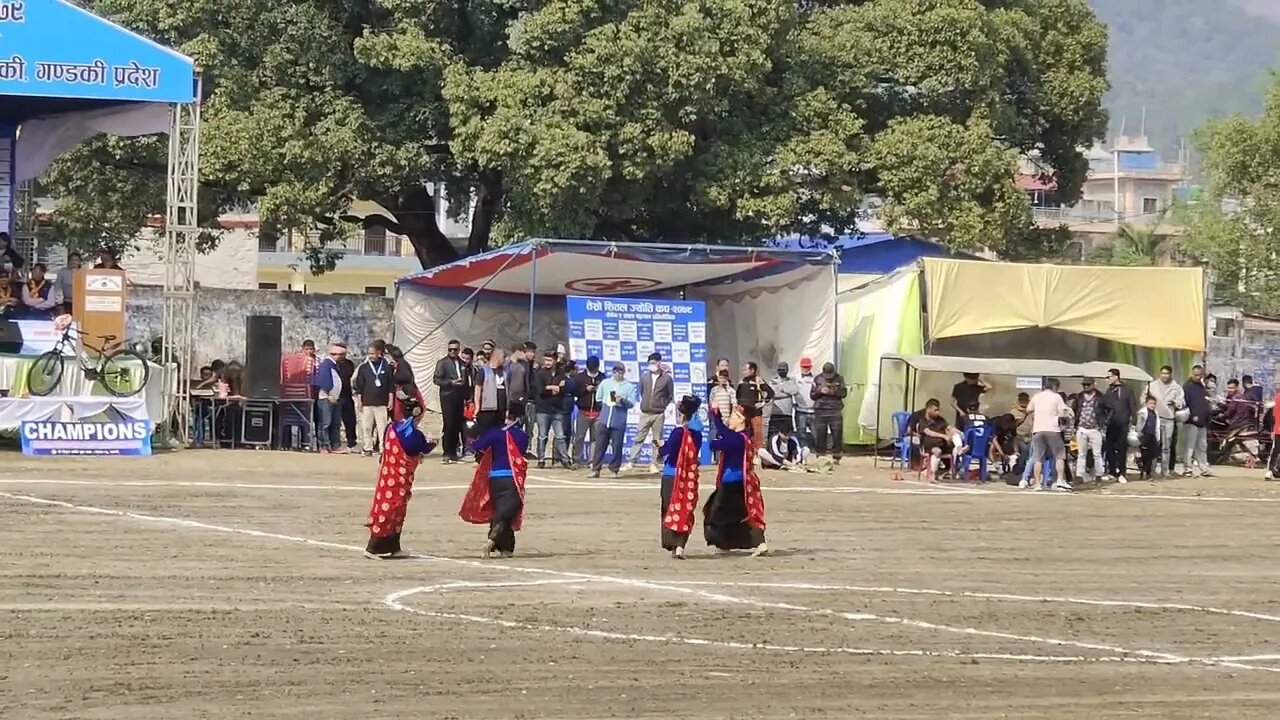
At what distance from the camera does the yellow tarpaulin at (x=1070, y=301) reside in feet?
97.6

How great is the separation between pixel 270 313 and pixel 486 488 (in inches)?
840

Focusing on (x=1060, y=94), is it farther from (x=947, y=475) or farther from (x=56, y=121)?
(x=56, y=121)

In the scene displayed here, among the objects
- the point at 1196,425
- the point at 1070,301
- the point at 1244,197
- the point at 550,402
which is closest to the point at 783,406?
the point at 550,402

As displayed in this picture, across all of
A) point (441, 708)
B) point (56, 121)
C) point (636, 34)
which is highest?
point (636, 34)

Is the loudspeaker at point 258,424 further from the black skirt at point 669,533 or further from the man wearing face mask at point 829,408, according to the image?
the black skirt at point 669,533

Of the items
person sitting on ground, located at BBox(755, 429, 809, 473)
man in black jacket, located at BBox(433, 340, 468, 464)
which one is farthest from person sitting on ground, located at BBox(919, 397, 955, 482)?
man in black jacket, located at BBox(433, 340, 468, 464)

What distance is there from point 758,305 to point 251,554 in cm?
1606

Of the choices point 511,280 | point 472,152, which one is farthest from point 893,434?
point 472,152

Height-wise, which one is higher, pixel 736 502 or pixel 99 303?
pixel 99 303

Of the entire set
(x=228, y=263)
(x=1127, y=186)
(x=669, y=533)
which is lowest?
(x=669, y=533)

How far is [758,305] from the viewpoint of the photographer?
30.9m

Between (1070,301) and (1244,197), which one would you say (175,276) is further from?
(1244,197)

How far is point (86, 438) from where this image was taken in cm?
2544

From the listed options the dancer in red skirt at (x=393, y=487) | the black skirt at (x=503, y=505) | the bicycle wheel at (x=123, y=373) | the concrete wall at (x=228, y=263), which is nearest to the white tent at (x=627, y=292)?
the bicycle wheel at (x=123, y=373)
